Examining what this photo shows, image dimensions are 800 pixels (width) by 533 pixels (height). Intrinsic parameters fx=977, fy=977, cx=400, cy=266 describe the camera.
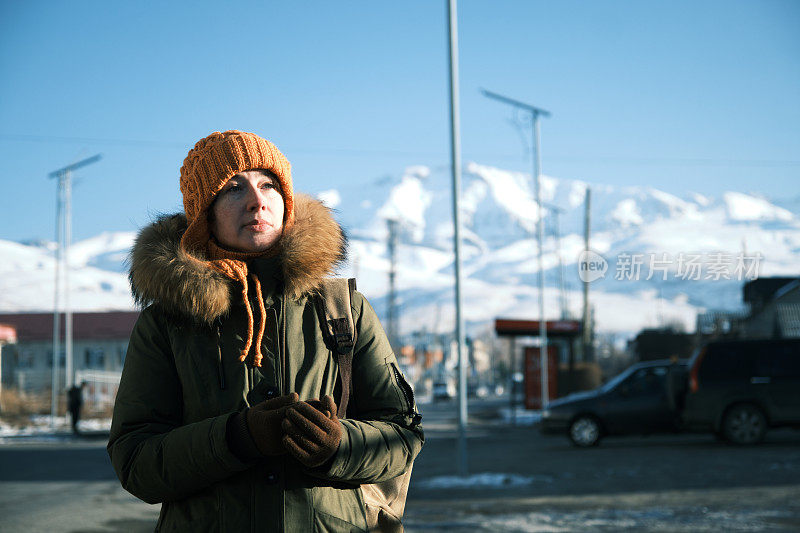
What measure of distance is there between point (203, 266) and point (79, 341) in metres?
71.0

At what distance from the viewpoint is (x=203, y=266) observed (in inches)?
110

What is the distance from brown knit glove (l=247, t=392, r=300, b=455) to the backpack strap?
296mm

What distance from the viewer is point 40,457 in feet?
67.3

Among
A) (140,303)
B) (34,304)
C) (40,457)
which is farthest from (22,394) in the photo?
(34,304)

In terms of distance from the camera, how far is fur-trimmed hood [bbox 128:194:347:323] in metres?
2.72

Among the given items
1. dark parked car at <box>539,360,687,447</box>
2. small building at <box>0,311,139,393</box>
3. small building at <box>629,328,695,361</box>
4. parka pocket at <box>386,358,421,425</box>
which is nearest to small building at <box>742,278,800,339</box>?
small building at <box>629,328,695,361</box>

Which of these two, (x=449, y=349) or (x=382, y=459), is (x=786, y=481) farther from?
(x=449, y=349)

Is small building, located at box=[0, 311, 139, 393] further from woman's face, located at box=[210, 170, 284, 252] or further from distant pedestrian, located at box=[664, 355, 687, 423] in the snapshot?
woman's face, located at box=[210, 170, 284, 252]

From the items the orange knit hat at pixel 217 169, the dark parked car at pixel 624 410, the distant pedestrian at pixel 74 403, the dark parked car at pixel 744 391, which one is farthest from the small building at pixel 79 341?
the orange knit hat at pixel 217 169

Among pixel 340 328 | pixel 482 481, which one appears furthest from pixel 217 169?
pixel 482 481

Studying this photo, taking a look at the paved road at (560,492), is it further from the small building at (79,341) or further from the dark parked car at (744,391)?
Answer: the small building at (79,341)

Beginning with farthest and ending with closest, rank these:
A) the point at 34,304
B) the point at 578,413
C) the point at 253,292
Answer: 1. the point at 34,304
2. the point at 578,413
3. the point at 253,292

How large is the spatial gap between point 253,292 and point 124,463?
596 millimetres

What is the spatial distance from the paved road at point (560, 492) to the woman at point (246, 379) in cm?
695
